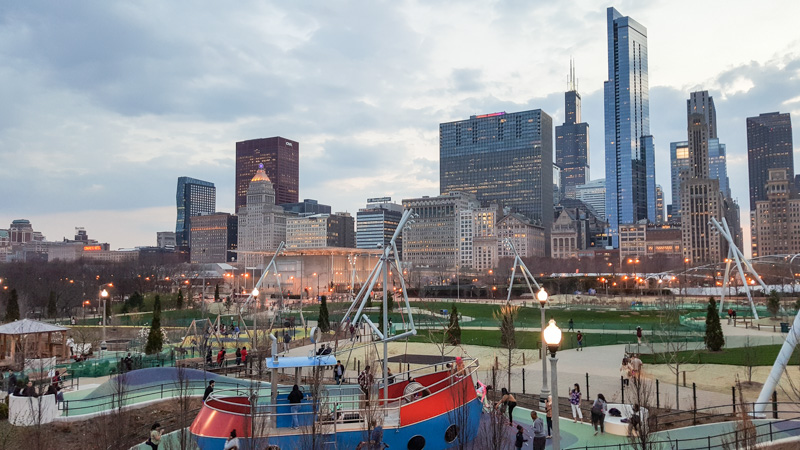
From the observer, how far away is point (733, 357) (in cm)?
3834

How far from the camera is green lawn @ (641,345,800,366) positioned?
36.1 m

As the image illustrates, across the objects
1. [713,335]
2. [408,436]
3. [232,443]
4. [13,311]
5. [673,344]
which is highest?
[13,311]

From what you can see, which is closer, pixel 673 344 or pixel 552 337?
pixel 552 337

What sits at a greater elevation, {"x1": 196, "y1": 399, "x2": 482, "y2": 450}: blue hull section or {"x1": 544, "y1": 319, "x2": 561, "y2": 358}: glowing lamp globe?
{"x1": 544, "y1": 319, "x2": 561, "y2": 358}: glowing lamp globe

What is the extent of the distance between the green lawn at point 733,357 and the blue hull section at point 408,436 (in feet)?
67.9

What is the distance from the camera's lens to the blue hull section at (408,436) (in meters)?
19.1

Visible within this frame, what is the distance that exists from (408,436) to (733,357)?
91.9 feet

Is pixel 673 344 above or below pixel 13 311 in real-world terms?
below

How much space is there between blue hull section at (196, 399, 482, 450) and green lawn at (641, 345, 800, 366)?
814 inches

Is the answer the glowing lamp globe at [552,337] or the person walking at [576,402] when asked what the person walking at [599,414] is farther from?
the glowing lamp globe at [552,337]

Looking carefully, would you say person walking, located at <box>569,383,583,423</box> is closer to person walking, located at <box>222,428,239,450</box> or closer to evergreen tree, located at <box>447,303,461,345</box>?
person walking, located at <box>222,428,239,450</box>

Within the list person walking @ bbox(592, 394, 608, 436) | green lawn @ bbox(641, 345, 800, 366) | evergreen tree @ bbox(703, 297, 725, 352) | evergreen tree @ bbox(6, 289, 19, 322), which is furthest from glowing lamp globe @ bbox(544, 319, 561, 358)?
evergreen tree @ bbox(6, 289, 19, 322)

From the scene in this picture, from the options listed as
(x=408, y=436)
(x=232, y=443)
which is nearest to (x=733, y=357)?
(x=408, y=436)

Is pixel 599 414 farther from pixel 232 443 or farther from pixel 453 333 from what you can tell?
pixel 453 333
